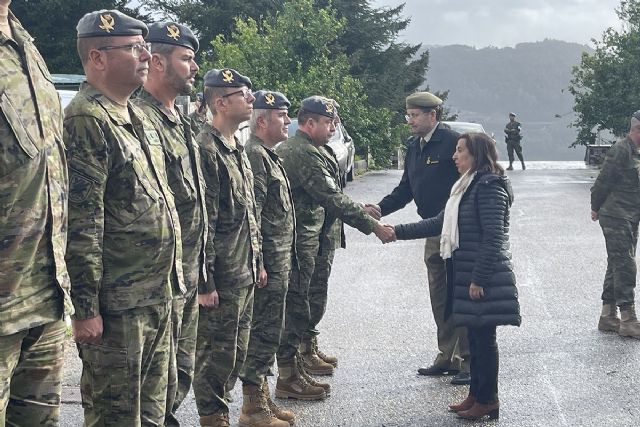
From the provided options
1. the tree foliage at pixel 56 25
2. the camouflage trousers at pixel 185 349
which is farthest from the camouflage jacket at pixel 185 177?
the tree foliage at pixel 56 25

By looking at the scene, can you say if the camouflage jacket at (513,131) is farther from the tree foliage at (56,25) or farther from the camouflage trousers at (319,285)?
the camouflage trousers at (319,285)

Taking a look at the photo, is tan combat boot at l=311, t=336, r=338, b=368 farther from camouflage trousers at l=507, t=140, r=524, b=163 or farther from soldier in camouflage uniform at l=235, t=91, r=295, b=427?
camouflage trousers at l=507, t=140, r=524, b=163

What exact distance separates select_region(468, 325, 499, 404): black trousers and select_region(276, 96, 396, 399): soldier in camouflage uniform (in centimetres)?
119

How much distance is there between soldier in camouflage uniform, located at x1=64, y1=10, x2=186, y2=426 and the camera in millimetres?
3666

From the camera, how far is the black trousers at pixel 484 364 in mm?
5918

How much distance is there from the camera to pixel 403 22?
45.8m

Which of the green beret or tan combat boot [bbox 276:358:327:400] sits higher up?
the green beret

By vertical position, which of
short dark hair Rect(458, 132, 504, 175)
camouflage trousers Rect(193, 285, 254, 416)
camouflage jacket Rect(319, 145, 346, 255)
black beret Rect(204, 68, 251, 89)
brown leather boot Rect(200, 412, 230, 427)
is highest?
black beret Rect(204, 68, 251, 89)

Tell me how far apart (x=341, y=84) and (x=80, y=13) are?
1023cm

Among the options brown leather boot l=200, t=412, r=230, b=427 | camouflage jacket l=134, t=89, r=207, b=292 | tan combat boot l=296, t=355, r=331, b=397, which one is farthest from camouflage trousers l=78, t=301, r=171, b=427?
tan combat boot l=296, t=355, r=331, b=397

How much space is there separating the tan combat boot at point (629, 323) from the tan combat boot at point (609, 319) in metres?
0.11

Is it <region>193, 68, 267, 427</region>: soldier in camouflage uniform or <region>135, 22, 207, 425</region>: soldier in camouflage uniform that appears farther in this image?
<region>193, 68, 267, 427</region>: soldier in camouflage uniform

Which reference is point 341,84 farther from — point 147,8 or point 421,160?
point 421,160

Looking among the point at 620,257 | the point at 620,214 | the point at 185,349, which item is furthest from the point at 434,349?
the point at 185,349
